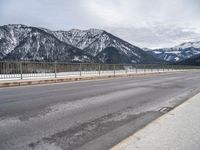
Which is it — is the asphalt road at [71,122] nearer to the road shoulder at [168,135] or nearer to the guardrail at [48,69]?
the road shoulder at [168,135]

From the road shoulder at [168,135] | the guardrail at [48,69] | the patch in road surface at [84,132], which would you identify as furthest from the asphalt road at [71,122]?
the guardrail at [48,69]

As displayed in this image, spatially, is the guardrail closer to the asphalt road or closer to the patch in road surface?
the asphalt road

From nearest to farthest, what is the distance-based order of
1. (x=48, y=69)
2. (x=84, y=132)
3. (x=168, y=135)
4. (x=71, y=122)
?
(x=168, y=135) → (x=84, y=132) → (x=71, y=122) → (x=48, y=69)

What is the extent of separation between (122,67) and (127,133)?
33.7m

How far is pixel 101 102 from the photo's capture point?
35.7 feet

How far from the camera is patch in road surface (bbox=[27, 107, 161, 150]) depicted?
5484 mm

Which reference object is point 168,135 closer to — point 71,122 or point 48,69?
point 71,122

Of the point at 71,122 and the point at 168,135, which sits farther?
the point at 71,122

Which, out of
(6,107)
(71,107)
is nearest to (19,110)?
(6,107)

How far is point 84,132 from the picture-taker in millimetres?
6469

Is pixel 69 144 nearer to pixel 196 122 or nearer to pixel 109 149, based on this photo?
pixel 109 149

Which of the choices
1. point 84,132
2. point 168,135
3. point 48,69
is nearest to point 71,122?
point 84,132

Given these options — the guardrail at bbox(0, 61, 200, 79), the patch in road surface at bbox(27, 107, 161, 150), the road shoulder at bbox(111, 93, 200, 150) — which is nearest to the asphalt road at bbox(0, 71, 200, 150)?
the patch in road surface at bbox(27, 107, 161, 150)

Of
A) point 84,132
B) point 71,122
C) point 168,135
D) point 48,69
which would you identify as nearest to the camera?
point 168,135
